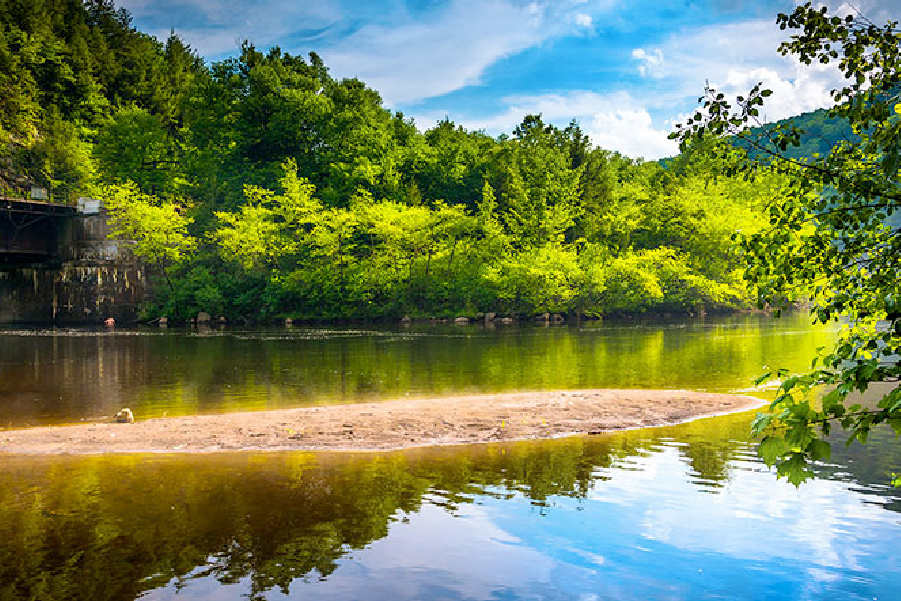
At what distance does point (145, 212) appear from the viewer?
275ft

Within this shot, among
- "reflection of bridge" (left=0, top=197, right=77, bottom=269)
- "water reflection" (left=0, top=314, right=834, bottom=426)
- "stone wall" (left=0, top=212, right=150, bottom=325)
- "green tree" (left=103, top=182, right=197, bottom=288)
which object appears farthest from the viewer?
"green tree" (left=103, top=182, right=197, bottom=288)

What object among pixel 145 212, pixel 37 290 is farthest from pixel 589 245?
pixel 37 290

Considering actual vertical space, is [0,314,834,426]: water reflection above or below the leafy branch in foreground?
below

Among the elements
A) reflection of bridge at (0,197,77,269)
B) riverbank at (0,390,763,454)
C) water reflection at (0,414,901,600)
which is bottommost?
water reflection at (0,414,901,600)

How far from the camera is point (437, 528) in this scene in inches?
502

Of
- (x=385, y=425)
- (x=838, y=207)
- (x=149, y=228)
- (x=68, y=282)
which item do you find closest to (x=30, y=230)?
(x=68, y=282)

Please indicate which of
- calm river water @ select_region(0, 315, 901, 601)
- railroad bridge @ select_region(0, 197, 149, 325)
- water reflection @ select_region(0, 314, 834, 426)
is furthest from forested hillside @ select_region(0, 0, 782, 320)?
calm river water @ select_region(0, 315, 901, 601)

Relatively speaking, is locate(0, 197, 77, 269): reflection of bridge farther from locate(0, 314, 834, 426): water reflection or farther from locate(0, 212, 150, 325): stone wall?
locate(0, 314, 834, 426): water reflection

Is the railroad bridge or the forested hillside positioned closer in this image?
the railroad bridge

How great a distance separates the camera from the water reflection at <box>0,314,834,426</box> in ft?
92.1

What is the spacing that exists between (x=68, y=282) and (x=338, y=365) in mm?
56823

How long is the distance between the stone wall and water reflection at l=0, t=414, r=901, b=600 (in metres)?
72.1

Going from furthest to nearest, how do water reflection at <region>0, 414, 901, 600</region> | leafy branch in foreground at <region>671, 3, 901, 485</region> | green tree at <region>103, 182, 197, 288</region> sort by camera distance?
green tree at <region>103, 182, 197, 288</region>
water reflection at <region>0, 414, 901, 600</region>
leafy branch in foreground at <region>671, 3, 901, 485</region>

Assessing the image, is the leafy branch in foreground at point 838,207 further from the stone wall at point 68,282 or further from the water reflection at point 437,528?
the stone wall at point 68,282
